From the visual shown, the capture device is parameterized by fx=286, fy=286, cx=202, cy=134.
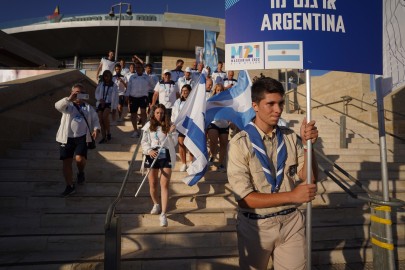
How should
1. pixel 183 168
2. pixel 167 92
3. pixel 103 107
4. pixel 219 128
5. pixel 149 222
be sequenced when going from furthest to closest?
pixel 167 92 → pixel 103 107 → pixel 219 128 → pixel 183 168 → pixel 149 222

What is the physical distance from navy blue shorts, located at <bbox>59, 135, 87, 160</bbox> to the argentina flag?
3959mm

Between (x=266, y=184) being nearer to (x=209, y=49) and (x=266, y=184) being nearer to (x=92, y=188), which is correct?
(x=92, y=188)

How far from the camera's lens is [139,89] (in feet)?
27.3

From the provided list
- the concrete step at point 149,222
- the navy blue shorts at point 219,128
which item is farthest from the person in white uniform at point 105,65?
the concrete step at point 149,222

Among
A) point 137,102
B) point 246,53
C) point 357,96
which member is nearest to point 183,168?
point 137,102

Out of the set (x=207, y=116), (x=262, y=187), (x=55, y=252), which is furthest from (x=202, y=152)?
(x=55, y=252)

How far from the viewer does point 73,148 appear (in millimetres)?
5109

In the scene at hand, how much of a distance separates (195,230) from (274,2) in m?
3.30

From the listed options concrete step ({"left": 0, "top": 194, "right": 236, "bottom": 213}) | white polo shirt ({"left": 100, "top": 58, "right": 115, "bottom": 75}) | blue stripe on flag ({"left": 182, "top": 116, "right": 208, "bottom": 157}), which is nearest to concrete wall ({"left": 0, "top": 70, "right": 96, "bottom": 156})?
white polo shirt ({"left": 100, "top": 58, "right": 115, "bottom": 75})

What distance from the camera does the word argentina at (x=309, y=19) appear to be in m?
2.35

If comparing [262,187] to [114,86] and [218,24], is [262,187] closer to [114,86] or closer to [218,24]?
[114,86]

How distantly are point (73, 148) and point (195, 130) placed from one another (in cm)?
232

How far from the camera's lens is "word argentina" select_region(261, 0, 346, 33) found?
2.35m

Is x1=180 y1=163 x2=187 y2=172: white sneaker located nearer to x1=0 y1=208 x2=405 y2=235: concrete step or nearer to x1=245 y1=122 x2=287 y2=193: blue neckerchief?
x1=0 y1=208 x2=405 y2=235: concrete step
